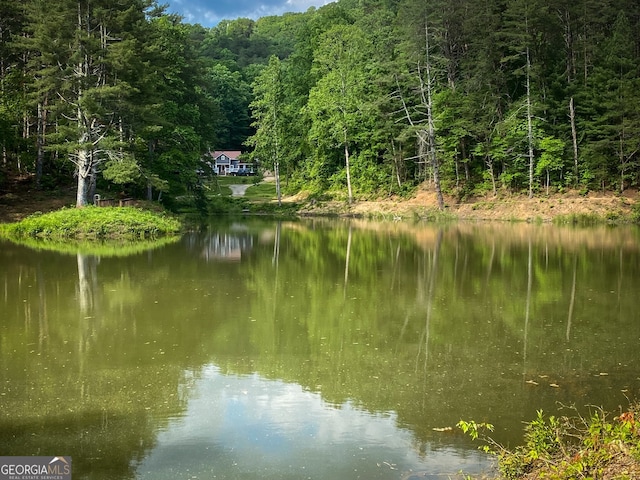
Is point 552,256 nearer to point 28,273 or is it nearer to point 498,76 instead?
point 28,273

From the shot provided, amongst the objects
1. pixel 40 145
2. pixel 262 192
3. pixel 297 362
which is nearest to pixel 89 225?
pixel 40 145

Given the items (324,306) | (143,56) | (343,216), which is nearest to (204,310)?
(324,306)

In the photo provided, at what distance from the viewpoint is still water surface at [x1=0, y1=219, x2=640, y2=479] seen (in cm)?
554

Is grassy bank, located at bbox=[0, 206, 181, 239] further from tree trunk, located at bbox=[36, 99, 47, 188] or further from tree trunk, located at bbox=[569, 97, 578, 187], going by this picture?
tree trunk, located at bbox=[569, 97, 578, 187]

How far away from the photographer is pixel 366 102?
48.2 meters

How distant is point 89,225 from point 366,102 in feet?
90.6

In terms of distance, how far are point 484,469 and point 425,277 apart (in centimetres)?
1077

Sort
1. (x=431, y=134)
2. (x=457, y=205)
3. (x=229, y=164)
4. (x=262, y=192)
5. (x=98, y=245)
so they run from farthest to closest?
(x=229, y=164)
(x=262, y=192)
(x=457, y=205)
(x=431, y=134)
(x=98, y=245)

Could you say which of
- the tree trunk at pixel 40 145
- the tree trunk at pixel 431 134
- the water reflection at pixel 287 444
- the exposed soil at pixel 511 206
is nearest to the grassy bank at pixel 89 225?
the tree trunk at pixel 40 145

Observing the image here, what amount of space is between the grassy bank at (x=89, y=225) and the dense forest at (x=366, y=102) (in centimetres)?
263

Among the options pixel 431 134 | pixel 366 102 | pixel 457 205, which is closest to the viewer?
pixel 431 134

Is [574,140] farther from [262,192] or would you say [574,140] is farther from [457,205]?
[262,192]

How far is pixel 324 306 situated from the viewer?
12.0 metres

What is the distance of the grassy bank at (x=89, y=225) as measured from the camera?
2683 cm
